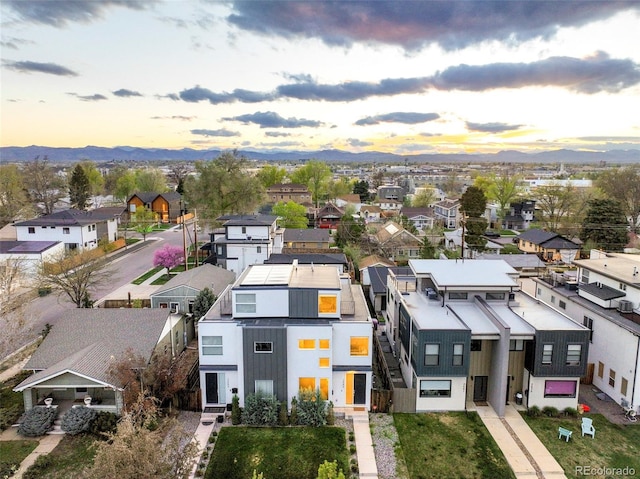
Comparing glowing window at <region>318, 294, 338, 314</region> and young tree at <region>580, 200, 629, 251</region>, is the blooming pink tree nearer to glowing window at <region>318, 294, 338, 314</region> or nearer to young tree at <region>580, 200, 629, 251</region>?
glowing window at <region>318, 294, 338, 314</region>

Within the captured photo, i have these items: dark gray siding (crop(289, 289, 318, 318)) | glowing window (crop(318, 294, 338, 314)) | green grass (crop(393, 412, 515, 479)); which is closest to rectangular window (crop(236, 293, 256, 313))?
dark gray siding (crop(289, 289, 318, 318))

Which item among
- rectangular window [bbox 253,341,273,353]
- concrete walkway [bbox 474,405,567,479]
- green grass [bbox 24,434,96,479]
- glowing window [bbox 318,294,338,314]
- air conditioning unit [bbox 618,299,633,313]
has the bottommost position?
concrete walkway [bbox 474,405,567,479]

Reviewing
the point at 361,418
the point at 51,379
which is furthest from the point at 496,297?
the point at 51,379

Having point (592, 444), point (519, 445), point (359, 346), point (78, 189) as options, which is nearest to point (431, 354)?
point (359, 346)

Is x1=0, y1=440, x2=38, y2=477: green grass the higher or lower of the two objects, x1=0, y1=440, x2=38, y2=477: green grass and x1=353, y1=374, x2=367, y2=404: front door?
the lower

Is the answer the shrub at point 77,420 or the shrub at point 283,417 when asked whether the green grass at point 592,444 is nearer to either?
the shrub at point 283,417

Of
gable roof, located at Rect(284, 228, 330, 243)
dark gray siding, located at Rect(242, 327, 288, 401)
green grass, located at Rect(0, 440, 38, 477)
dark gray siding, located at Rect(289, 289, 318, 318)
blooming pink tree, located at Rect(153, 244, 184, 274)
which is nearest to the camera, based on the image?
green grass, located at Rect(0, 440, 38, 477)
